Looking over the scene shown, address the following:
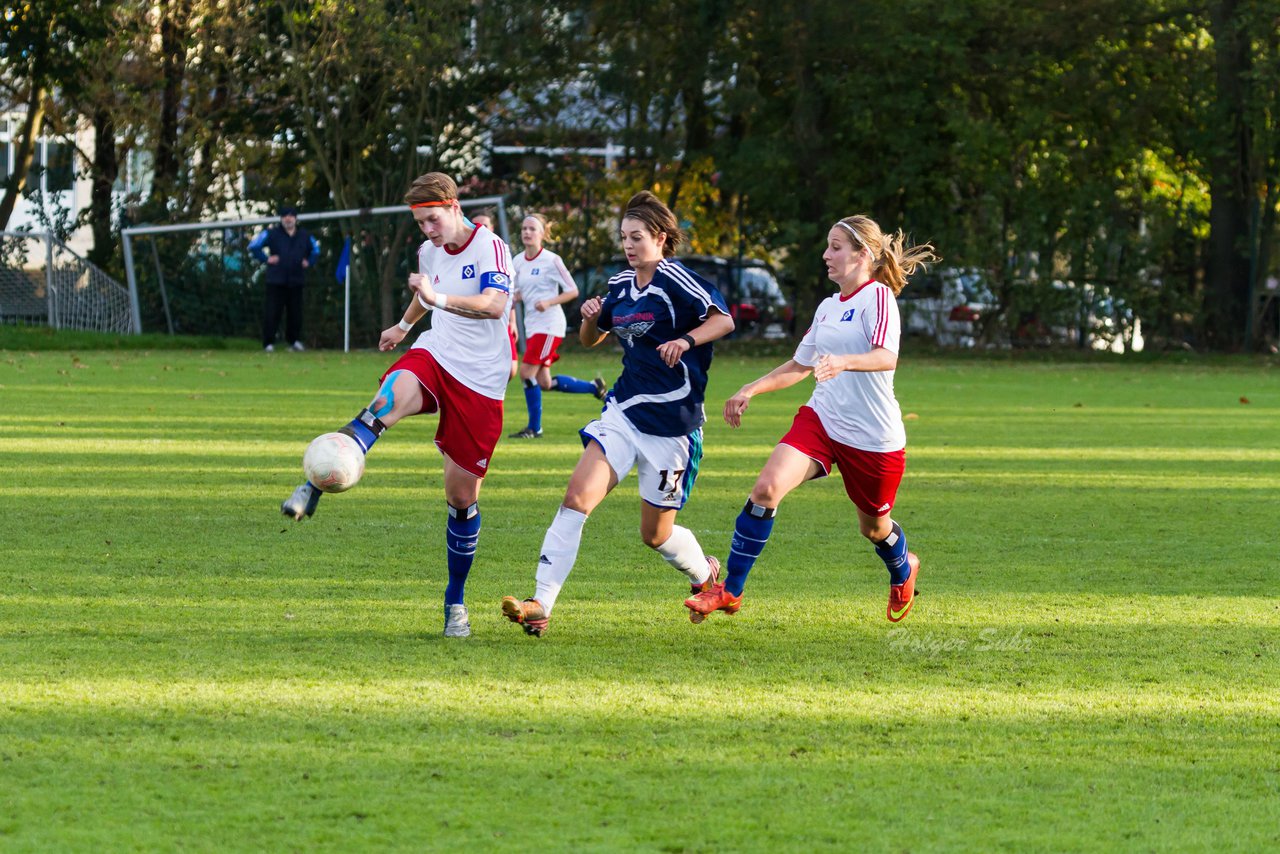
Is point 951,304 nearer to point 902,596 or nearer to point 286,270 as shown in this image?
point 286,270

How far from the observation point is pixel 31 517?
31.3 ft

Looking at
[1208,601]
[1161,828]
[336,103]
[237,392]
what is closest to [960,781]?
[1161,828]

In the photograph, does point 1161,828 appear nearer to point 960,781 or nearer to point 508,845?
point 960,781

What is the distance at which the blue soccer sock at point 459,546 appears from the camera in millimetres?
6852

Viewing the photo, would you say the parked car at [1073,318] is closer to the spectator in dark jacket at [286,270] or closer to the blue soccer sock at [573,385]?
the spectator in dark jacket at [286,270]

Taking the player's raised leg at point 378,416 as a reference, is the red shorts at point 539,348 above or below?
below

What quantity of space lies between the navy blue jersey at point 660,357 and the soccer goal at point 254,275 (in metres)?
21.5

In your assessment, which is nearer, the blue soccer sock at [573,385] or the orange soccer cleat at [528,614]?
the orange soccer cleat at [528,614]

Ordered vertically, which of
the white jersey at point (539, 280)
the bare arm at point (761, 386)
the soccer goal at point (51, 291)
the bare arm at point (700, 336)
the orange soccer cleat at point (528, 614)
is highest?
the bare arm at point (700, 336)

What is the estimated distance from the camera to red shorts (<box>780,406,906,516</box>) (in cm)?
717

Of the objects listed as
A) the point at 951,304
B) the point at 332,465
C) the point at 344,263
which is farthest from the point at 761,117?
the point at 332,465

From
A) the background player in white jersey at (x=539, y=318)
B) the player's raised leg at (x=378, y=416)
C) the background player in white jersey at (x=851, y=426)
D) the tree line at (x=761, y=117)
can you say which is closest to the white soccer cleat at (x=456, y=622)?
the player's raised leg at (x=378, y=416)

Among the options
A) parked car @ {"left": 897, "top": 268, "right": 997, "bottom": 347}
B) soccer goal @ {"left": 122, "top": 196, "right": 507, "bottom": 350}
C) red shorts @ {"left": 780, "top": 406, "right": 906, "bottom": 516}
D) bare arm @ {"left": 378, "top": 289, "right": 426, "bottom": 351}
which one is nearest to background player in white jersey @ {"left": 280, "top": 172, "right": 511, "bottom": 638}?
bare arm @ {"left": 378, "top": 289, "right": 426, "bottom": 351}

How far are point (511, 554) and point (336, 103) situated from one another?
22531 mm
